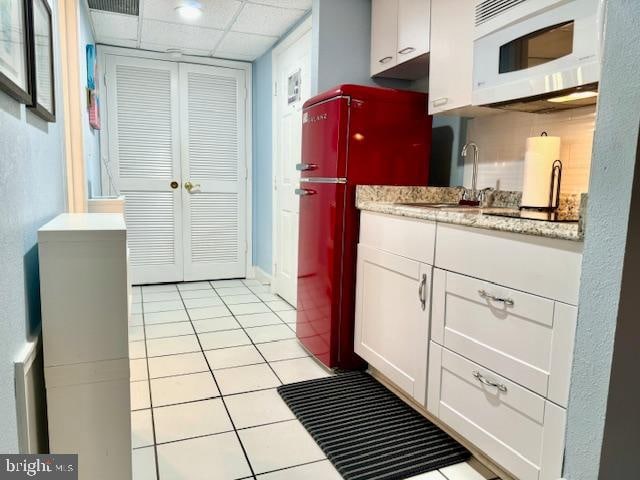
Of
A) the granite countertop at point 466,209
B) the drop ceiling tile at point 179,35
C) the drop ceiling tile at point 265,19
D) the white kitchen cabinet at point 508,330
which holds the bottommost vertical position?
the white kitchen cabinet at point 508,330

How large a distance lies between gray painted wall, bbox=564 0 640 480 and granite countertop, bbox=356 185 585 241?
9 cm

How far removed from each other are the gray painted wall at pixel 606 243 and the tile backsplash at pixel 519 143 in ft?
2.50

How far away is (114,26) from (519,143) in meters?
3.20

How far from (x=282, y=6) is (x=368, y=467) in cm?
291

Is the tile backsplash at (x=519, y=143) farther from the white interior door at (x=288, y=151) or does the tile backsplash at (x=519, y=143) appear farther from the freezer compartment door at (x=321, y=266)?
the white interior door at (x=288, y=151)

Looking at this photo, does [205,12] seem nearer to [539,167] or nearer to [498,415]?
[539,167]

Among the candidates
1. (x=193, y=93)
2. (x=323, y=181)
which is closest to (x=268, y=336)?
(x=323, y=181)

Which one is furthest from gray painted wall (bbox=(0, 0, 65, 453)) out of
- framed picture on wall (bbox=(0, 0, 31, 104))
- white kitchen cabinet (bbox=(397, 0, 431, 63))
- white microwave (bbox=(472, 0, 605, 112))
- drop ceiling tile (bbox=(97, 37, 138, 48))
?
drop ceiling tile (bbox=(97, 37, 138, 48))

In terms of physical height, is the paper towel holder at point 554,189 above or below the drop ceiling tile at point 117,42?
below

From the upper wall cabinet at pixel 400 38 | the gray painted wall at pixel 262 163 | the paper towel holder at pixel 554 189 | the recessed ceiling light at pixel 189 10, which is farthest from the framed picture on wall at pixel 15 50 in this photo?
the gray painted wall at pixel 262 163

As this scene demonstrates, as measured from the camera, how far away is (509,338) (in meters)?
1.44

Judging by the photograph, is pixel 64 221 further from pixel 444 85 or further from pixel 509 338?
pixel 444 85

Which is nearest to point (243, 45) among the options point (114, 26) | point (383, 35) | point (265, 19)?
point (265, 19)

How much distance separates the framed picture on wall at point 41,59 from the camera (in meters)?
1.26
